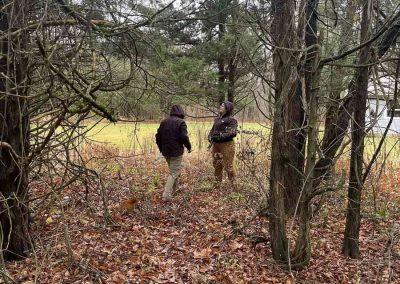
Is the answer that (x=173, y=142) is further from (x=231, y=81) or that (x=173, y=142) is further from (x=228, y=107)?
(x=231, y=81)

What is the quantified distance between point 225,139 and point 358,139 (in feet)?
13.5

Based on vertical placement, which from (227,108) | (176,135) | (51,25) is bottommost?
(176,135)

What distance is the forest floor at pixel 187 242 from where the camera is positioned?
4.88 m

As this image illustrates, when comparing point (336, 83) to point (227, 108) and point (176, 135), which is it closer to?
point (227, 108)

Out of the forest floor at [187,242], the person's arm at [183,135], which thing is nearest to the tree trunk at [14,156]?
the forest floor at [187,242]

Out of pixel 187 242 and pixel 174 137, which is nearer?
pixel 187 242

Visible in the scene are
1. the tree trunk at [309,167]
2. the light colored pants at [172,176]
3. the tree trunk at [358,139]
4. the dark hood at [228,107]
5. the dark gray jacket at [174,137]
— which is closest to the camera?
the tree trunk at [309,167]

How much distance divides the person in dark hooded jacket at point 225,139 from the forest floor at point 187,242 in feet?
1.82

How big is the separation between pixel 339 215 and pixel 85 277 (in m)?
5.17

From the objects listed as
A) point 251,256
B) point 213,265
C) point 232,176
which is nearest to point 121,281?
Result: point 213,265

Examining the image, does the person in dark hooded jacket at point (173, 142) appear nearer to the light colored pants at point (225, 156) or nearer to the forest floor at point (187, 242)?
the forest floor at point (187, 242)

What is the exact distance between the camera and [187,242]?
6.02 metres

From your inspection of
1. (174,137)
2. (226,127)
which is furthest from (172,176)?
(226,127)

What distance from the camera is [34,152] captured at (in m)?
4.89
